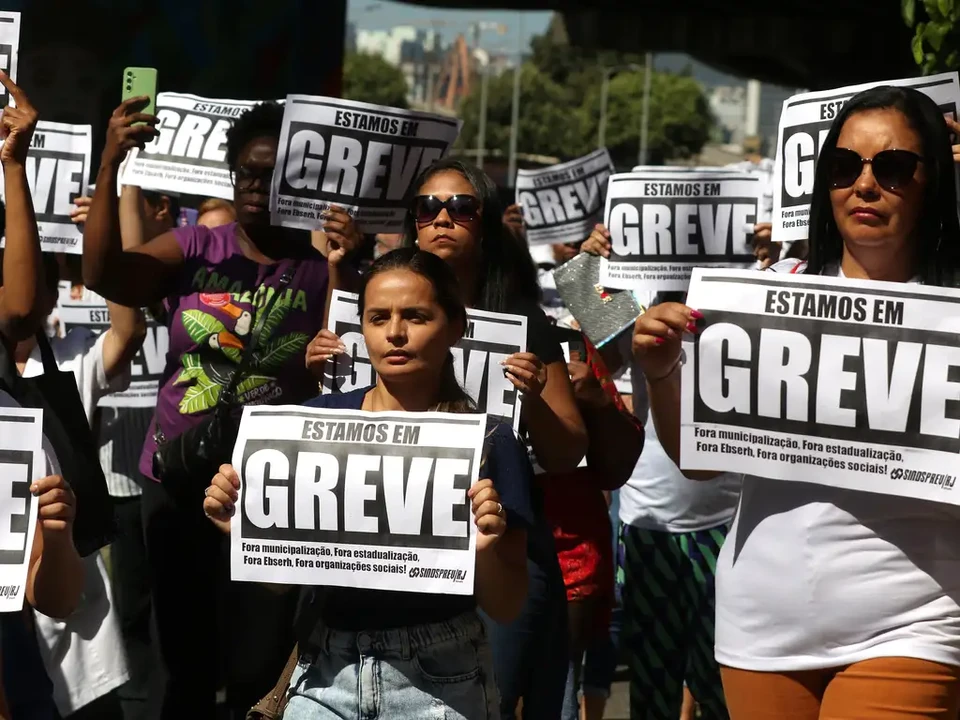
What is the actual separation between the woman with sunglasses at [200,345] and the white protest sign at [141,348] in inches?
56.1

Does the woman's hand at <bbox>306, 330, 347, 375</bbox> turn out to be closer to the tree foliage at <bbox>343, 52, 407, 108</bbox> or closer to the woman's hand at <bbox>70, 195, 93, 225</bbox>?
the woman's hand at <bbox>70, 195, 93, 225</bbox>

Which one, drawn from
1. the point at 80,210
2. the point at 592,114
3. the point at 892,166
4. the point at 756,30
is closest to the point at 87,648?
the point at 80,210

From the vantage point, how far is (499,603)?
3.42 m

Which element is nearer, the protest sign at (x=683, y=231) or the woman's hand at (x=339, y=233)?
the woman's hand at (x=339, y=233)

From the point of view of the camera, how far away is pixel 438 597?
3451mm

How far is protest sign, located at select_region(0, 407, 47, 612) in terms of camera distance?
3.61 meters

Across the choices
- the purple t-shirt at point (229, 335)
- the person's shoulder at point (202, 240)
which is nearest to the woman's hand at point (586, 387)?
the purple t-shirt at point (229, 335)

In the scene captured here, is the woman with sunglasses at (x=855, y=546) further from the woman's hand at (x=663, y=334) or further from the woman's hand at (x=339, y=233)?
the woman's hand at (x=339, y=233)

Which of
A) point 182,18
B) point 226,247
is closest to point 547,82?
point 182,18

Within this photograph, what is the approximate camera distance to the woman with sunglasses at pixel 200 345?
4773 mm

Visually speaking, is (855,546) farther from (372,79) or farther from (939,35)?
(372,79)

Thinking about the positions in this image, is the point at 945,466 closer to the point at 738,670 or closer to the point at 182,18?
the point at 738,670

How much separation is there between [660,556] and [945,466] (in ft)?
7.89

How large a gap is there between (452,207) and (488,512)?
1.35 metres
